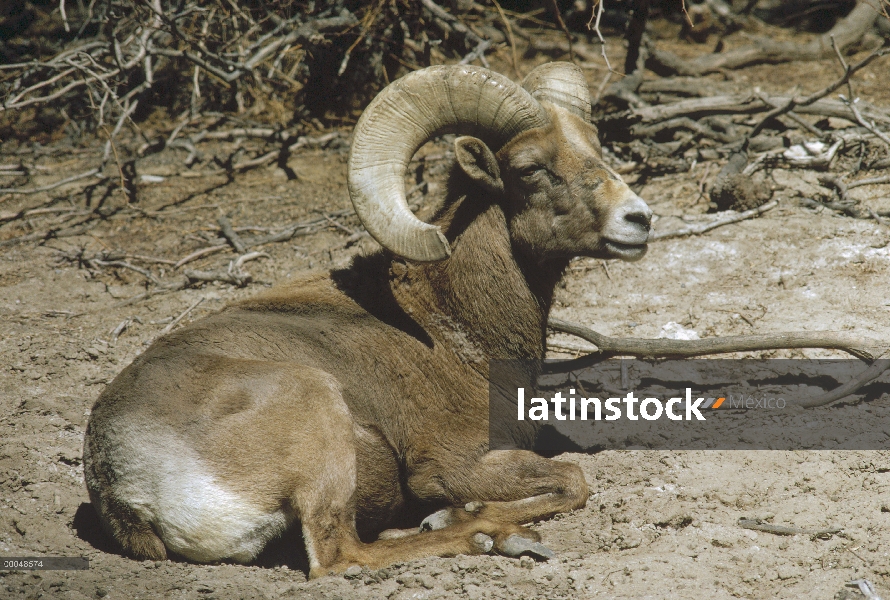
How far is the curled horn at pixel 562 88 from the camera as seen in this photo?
19.6ft

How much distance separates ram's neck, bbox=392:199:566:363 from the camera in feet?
18.9

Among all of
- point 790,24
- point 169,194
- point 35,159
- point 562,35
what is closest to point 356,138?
point 169,194

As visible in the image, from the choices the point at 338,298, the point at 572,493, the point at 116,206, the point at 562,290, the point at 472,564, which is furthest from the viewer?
the point at 116,206

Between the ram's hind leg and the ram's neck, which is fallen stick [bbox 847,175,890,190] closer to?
the ram's neck

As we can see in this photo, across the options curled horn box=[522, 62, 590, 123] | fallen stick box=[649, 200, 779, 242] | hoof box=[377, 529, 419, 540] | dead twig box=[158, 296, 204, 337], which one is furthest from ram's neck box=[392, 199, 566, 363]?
fallen stick box=[649, 200, 779, 242]

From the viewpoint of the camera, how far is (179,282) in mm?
8578

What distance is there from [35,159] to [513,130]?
8.98 metres

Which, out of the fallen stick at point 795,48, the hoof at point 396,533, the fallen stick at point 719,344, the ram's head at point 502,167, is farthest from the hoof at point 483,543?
the fallen stick at point 795,48

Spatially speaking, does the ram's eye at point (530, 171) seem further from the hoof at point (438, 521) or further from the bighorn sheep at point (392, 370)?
the hoof at point (438, 521)

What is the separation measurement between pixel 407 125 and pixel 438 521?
2.59 meters

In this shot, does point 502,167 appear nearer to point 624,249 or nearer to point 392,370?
point 624,249

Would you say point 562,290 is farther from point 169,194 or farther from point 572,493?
point 169,194

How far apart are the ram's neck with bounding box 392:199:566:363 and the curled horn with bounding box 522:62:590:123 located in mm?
942

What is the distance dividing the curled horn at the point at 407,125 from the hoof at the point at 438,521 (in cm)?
166
